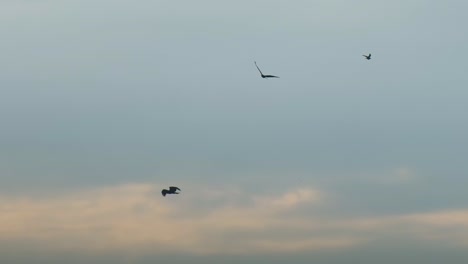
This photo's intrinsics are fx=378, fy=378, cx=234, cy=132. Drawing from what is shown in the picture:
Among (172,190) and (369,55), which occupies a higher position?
(369,55)

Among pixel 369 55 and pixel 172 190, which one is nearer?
pixel 172 190

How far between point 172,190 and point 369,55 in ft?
235

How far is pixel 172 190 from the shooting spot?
9062cm

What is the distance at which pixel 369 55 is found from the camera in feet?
377
